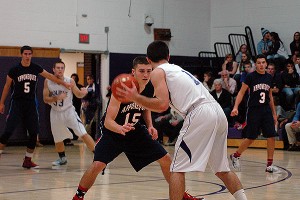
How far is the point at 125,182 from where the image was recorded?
1048cm

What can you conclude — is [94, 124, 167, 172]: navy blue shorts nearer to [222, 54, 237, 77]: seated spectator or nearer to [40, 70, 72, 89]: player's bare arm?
[40, 70, 72, 89]: player's bare arm

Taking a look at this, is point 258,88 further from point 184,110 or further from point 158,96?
A: point 158,96

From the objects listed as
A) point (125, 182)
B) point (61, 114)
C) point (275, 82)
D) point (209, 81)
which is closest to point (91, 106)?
point (209, 81)

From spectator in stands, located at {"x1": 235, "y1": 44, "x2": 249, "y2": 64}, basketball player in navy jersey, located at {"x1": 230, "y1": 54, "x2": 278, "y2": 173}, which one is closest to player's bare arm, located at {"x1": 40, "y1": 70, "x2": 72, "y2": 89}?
basketball player in navy jersey, located at {"x1": 230, "y1": 54, "x2": 278, "y2": 173}

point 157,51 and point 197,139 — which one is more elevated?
point 157,51

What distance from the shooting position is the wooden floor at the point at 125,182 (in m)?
8.97

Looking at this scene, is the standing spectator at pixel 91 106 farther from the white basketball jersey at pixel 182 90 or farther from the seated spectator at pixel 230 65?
the white basketball jersey at pixel 182 90

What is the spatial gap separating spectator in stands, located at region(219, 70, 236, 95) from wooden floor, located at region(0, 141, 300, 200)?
18.6 feet

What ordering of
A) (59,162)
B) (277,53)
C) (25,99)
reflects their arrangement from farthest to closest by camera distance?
(277,53), (59,162), (25,99)

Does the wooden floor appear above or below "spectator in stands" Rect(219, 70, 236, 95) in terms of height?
below

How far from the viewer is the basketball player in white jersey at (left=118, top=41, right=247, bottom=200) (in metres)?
6.45

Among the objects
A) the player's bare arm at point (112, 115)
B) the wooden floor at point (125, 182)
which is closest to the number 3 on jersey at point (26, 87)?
the wooden floor at point (125, 182)

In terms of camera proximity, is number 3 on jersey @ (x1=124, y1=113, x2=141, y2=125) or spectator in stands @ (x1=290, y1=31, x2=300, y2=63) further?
spectator in stands @ (x1=290, y1=31, x2=300, y2=63)

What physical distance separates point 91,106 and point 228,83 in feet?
14.6
